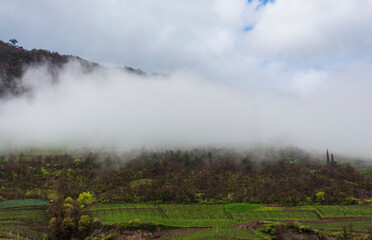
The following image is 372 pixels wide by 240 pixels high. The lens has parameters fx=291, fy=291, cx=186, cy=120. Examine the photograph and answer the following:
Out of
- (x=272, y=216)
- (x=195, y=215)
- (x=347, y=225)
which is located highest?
(x=195, y=215)

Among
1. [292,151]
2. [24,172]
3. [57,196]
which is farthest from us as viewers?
[292,151]

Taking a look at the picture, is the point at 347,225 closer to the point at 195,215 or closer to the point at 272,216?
the point at 272,216

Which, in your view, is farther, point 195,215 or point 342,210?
point 342,210

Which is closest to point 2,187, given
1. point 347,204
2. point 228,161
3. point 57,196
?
point 57,196

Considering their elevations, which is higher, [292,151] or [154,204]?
[292,151]

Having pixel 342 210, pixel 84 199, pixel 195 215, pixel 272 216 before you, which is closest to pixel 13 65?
pixel 84 199

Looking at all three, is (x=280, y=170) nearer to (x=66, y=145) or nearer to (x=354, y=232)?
(x=354, y=232)

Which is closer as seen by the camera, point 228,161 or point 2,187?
point 2,187

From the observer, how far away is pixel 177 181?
111 metres

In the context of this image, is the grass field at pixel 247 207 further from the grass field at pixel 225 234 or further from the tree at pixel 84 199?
the tree at pixel 84 199

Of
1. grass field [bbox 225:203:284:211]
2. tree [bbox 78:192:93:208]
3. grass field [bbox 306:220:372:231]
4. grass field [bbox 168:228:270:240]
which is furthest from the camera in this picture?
grass field [bbox 225:203:284:211]

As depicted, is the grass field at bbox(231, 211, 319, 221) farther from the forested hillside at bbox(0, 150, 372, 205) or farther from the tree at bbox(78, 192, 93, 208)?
the tree at bbox(78, 192, 93, 208)

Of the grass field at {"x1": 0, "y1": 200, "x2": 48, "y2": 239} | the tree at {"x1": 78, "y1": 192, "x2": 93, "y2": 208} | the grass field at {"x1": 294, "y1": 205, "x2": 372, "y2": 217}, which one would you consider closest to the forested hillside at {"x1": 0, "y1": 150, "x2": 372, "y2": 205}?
the grass field at {"x1": 294, "y1": 205, "x2": 372, "y2": 217}

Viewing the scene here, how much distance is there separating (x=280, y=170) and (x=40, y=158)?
9964 cm
